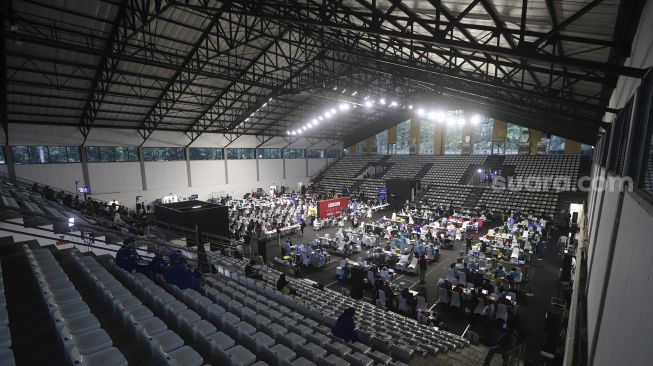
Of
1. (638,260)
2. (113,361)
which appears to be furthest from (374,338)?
(638,260)

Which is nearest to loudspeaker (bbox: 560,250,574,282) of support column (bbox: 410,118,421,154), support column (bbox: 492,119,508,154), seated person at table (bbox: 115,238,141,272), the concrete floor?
the concrete floor

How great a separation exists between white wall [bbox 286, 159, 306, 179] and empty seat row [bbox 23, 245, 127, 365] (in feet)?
117

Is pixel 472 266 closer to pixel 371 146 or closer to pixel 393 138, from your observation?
pixel 393 138

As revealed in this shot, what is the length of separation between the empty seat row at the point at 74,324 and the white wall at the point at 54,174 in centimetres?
2206

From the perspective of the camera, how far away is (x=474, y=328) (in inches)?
400

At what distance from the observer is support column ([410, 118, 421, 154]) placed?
40.7 m

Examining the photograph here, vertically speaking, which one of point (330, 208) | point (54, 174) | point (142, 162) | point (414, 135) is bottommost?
point (330, 208)

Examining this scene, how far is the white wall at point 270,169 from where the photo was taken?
39.2 m

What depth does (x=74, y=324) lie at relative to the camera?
16.1 ft

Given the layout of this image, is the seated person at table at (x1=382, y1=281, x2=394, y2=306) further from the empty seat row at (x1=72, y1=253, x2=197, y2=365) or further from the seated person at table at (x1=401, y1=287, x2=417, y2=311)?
the empty seat row at (x1=72, y1=253, x2=197, y2=365)

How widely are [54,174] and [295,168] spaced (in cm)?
2632

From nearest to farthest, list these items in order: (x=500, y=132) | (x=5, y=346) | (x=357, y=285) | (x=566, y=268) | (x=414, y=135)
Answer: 1. (x=5, y=346)
2. (x=566, y=268)
3. (x=357, y=285)
4. (x=500, y=132)
5. (x=414, y=135)

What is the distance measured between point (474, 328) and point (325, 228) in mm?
15457
